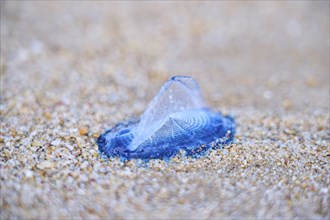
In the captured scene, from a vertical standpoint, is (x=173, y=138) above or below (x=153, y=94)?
below

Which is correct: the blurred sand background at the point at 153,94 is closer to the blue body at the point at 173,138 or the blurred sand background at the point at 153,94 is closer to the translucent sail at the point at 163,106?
the blue body at the point at 173,138

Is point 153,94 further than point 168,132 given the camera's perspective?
Yes

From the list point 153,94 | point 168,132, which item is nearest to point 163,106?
point 168,132

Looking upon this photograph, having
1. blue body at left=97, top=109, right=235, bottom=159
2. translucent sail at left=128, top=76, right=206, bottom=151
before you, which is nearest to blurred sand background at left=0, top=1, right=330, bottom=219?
blue body at left=97, top=109, right=235, bottom=159

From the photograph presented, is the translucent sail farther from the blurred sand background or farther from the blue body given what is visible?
the blurred sand background

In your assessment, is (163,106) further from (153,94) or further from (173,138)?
(153,94)

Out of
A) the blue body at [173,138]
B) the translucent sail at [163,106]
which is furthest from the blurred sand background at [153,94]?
the translucent sail at [163,106]
